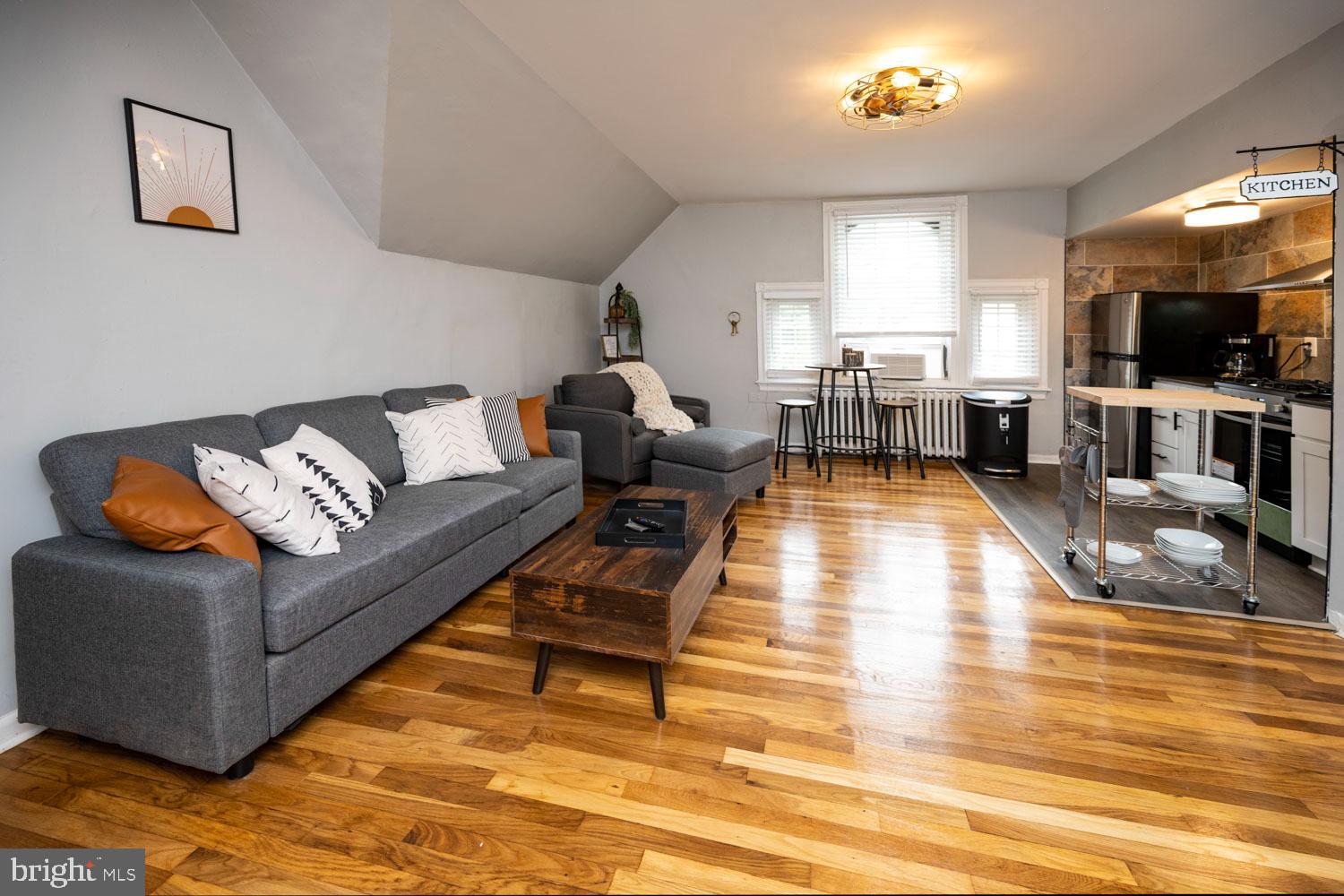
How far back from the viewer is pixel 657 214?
647cm

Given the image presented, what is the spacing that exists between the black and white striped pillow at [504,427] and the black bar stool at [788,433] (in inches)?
98.3

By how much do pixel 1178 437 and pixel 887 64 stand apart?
3.22 meters

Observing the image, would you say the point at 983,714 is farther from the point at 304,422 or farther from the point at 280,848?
the point at 304,422

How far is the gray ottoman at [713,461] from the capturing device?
4551 millimetres

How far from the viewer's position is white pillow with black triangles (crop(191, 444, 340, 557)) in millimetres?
2076

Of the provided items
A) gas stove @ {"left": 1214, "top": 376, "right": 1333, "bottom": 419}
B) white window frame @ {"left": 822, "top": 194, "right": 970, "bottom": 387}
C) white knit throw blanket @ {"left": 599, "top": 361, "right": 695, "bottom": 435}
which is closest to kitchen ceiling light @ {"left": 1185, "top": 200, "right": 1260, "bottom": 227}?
gas stove @ {"left": 1214, "top": 376, "right": 1333, "bottom": 419}

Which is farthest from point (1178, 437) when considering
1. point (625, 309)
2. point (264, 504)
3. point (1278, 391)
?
point (264, 504)

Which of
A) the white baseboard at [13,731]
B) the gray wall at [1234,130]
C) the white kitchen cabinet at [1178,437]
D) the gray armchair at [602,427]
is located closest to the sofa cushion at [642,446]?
the gray armchair at [602,427]

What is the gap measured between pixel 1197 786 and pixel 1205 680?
28.1 inches

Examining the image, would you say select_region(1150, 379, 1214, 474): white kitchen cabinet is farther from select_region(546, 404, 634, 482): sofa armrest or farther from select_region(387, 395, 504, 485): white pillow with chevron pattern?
select_region(387, 395, 504, 485): white pillow with chevron pattern

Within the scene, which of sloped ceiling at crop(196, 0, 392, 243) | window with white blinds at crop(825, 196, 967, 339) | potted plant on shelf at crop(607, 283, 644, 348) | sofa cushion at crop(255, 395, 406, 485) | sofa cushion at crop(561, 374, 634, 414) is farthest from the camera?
potted plant on shelf at crop(607, 283, 644, 348)

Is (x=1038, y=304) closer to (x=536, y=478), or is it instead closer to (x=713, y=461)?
(x=713, y=461)

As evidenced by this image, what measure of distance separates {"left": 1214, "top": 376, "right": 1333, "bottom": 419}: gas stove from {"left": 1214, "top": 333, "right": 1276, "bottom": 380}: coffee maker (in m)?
0.38

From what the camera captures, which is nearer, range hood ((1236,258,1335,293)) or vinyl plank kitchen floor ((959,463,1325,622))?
vinyl plank kitchen floor ((959,463,1325,622))
